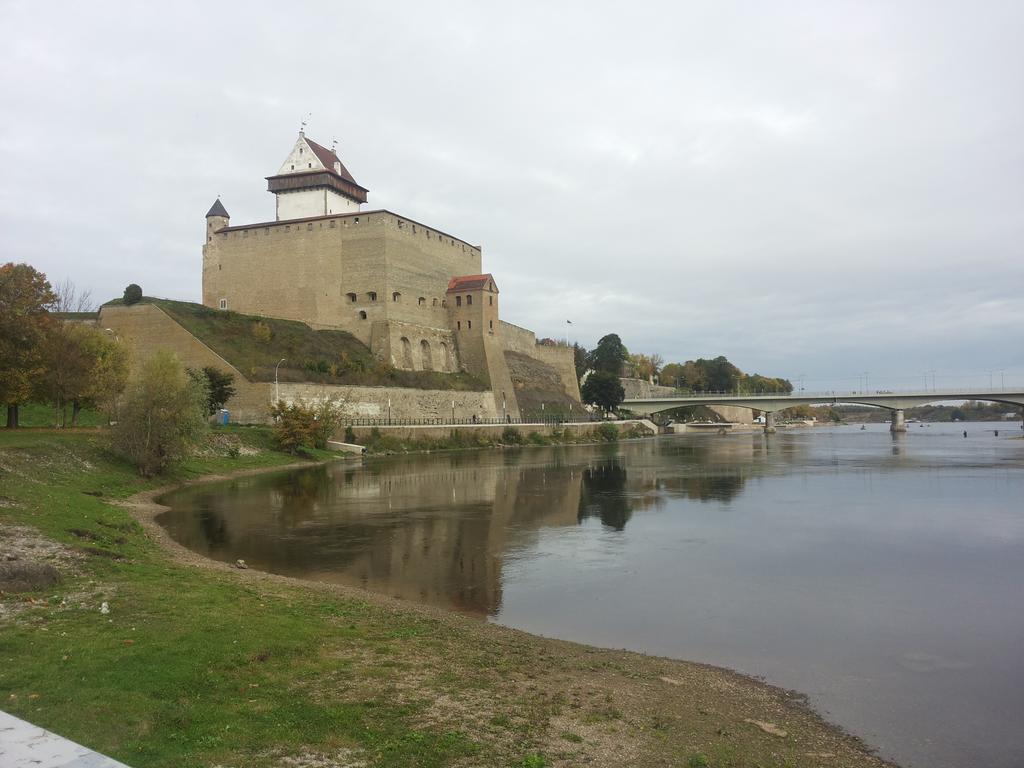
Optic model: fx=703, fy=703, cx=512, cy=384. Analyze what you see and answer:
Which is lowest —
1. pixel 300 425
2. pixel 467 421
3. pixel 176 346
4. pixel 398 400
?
pixel 467 421

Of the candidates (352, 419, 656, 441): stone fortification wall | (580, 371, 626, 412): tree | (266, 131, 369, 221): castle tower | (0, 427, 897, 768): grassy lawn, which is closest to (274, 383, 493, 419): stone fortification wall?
(352, 419, 656, 441): stone fortification wall

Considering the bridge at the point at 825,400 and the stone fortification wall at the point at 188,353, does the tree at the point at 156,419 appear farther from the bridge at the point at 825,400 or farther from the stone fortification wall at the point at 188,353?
the bridge at the point at 825,400

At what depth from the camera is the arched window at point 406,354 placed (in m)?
50.9

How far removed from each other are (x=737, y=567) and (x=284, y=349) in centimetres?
3489

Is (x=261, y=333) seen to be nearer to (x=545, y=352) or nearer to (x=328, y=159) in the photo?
(x=328, y=159)

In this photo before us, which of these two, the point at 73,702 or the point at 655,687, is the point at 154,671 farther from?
the point at 655,687

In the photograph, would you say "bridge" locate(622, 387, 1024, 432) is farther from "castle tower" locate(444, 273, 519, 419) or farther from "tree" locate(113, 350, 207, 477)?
"tree" locate(113, 350, 207, 477)

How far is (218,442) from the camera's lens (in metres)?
30.2

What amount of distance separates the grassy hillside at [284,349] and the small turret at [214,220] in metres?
12.4

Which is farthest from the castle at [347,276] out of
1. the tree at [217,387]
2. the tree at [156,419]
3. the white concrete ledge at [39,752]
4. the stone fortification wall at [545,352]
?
the white concrete ledge at [39,752]

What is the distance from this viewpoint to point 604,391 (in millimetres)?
70625

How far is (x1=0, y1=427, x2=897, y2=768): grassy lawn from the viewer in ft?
14.9

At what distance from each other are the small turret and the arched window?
653 inches

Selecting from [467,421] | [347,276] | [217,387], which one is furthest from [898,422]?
[217,387]
